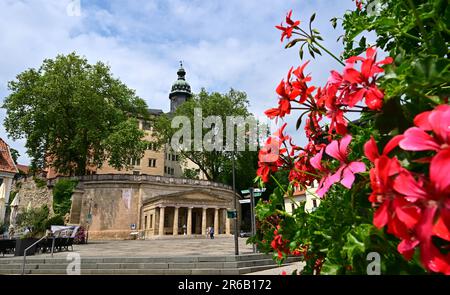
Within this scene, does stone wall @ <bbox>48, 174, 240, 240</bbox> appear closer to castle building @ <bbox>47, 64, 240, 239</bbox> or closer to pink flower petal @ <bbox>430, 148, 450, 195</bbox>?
castle building @ <bbox>47, 64, 240, 239</bbox>

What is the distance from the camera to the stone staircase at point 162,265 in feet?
39.6

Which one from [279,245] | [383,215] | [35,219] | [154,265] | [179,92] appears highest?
[179,92]

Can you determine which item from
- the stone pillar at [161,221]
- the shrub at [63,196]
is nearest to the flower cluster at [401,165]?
the stone pillar at [161,221]

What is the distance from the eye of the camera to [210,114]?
164ft

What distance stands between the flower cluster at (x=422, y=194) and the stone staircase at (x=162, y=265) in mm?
11548

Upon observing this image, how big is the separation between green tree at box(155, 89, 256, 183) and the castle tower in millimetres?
27939

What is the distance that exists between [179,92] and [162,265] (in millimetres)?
70246

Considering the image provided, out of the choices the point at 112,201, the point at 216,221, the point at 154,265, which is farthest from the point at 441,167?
the point at 216,221

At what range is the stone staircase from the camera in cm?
1207

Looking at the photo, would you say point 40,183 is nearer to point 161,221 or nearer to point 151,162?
point 161,221

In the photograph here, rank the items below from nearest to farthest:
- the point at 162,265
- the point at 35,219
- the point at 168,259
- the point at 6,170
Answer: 1. the point at 162,265
2. the point at 168,259
3. the point at 35,219
4. the point at 6,170

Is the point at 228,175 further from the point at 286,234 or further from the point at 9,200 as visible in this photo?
the point at 286,234

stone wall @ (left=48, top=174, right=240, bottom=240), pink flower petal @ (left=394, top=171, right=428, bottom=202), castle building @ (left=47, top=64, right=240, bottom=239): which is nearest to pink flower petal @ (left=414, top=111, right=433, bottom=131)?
pink flower petal @ (left=394, top=171, right=428, bottom=202)

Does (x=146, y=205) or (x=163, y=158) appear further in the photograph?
(x=163, y=158)
